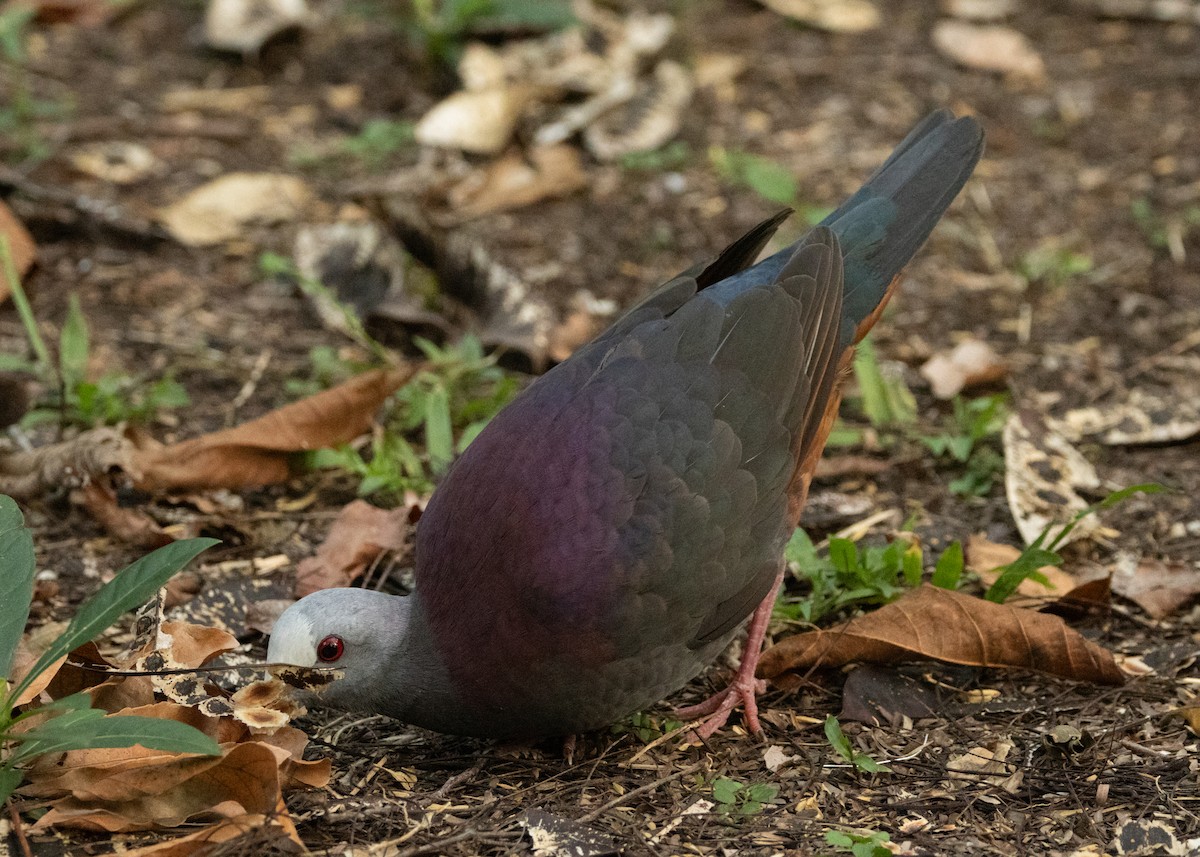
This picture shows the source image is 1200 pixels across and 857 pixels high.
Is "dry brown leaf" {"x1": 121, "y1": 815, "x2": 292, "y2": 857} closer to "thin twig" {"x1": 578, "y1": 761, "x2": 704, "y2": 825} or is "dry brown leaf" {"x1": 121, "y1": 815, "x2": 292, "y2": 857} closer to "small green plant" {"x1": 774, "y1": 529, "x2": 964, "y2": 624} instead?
"thin twig" {"x1": 578, "y1": 761, "x2": 704, "y2": 825}

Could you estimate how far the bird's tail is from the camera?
3.77 meters

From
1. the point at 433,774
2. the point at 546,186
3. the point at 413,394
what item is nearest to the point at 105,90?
the point at 546,186

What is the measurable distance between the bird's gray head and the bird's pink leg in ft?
2.56

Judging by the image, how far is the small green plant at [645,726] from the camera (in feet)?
10.8

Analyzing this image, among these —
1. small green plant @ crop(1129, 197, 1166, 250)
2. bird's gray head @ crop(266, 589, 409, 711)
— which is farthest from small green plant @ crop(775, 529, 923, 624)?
small green plant @ crop(1129, 197, 1166, 250)

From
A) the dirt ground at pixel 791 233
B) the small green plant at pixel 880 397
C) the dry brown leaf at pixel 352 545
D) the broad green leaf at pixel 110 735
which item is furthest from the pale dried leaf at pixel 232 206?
the broad green leaf at pixel 110 735

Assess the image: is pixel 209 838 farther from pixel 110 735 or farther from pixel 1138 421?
pixel 1138 421

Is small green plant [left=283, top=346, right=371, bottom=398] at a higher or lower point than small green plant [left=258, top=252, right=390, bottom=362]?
lower

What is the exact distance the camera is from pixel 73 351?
172 inches

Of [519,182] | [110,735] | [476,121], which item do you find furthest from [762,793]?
[476,121]

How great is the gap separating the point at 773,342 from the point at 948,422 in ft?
4.73

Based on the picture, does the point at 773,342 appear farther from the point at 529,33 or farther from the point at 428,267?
the point at 529,33

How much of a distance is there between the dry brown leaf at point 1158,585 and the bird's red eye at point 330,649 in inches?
83.8

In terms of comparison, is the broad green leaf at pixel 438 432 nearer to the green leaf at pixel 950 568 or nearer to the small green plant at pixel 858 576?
the small green plant at pixel 858 576
